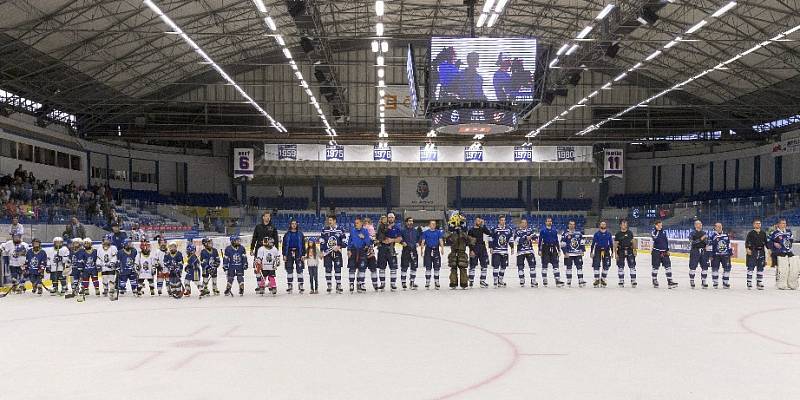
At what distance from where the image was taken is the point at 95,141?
44625mm

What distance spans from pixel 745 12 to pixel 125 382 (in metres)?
29.6

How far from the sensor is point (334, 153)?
4794 centimetres

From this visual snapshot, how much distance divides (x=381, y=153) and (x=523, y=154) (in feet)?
35.0

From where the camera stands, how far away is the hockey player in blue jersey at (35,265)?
46.5 feet

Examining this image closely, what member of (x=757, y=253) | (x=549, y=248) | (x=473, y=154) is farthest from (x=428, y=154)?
(x=757, y=253)

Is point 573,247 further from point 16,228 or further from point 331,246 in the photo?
point 16,228

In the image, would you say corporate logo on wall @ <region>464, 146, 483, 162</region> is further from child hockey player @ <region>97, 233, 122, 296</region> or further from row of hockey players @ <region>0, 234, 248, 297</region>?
child hockey player @ <region>97, 233, 122, 296</region>

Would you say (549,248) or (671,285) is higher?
(549,248)

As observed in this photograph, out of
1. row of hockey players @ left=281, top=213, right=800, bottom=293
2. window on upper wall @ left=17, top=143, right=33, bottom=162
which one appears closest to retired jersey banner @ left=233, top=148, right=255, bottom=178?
window on upper wall @ left=17, top=143, right=33, bottom=162

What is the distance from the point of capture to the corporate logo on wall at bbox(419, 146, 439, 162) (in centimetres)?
4844

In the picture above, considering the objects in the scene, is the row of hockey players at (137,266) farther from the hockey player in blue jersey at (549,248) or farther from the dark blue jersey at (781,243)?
the dark blue jersey at (781,243)

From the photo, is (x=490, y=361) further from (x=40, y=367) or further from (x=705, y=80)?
(x=705, y=80)

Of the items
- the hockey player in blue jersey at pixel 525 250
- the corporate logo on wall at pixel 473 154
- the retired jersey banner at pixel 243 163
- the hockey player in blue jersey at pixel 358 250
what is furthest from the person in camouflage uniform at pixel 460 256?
the retired jersey banner at pixel 243 163

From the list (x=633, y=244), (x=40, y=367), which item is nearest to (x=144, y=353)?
(x=40, y=367)
